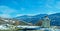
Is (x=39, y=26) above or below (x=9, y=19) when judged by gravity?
below

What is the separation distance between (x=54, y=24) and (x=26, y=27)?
38.4 inches

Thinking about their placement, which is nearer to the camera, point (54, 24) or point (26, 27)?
point (54, 24)

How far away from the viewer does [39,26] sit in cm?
577

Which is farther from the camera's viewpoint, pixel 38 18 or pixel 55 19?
pixel 38 18

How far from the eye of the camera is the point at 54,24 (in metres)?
5.50

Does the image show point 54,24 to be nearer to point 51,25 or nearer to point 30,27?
point 51,25

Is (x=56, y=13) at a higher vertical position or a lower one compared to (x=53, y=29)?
higher

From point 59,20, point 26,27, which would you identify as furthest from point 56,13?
point 26,27

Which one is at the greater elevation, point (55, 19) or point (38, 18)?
Answer: point (38, 18)

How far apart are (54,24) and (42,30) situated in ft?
1.90

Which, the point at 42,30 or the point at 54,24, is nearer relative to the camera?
the point at 54,24

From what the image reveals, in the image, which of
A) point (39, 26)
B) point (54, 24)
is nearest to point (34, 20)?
point (39, 26)

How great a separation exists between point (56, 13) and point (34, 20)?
2.47 ft

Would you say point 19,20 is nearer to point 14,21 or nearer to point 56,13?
point 14,21
